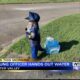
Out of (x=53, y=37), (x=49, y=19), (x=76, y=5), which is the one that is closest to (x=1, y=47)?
(x=53, y=37)

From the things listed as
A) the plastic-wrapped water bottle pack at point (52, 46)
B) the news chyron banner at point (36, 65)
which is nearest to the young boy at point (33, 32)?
the plastic-wrapped water bottle pack at point (52, 46)

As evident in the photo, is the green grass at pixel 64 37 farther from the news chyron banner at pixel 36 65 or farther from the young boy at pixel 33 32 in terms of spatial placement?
the news chyron banner at pixel 36 65

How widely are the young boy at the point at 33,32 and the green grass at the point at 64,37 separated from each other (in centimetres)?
49

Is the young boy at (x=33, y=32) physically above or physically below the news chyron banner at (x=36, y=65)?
above

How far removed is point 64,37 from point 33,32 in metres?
1.87

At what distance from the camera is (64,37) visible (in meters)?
15.4

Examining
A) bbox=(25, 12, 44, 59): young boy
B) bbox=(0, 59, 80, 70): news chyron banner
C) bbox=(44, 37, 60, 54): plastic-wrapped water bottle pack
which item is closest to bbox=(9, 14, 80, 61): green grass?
bbox=(44, 37, 60, 54): plastic-wrapped water bottle pack

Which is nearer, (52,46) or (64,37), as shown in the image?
(52,46)

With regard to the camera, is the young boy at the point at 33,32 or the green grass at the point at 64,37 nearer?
the young boy at the point at 33,32

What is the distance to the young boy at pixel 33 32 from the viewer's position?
13805 mm

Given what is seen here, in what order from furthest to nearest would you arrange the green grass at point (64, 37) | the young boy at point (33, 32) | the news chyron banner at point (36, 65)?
the green grass at point (64, 37), the young boy at point (33, 32), the news chyron banner at point (36, 65)

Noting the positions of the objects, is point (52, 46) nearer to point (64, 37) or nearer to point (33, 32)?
point (33, 32)

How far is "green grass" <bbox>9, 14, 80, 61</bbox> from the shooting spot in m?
14.4

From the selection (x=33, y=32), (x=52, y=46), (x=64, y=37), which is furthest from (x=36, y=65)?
(x=64, y=37)
